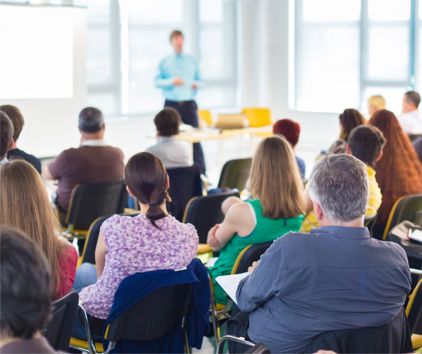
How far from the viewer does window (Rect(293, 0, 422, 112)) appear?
12.0 m

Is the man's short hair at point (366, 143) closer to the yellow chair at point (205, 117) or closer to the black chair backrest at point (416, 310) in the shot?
the black chair backrest at point (416, 310)

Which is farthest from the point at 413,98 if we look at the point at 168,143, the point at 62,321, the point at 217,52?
the point at 62,321

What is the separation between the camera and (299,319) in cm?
271

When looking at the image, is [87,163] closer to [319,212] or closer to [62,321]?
[62,321]

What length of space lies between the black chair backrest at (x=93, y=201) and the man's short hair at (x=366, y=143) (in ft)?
5.49

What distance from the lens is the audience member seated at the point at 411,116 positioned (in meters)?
8.54

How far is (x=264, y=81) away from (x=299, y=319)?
1080 centimetres

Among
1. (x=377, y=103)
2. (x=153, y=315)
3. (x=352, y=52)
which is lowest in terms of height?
(x=153, y=315)

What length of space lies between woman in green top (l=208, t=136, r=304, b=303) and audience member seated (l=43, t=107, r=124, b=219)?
1863mm

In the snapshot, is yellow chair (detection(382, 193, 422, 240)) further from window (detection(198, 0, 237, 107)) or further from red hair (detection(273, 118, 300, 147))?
window (detection(198, 0, 237, 107))

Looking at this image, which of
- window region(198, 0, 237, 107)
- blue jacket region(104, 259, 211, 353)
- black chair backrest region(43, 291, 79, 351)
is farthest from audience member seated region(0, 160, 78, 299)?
window region(198, 0, 237, 107)

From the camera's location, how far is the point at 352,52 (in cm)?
1252

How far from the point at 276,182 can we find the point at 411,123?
497 centimetres

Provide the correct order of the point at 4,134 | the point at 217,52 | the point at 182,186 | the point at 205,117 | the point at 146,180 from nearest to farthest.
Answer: the point at 146,180 → the point at 4,134 → the point at 182,186 → the point at 205,117 → the point at 217,52
